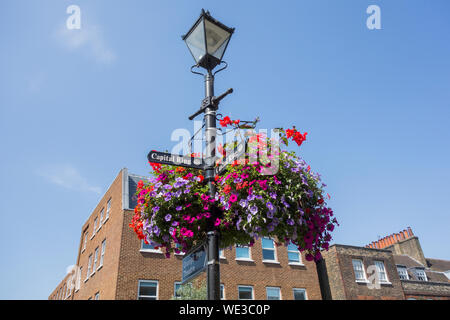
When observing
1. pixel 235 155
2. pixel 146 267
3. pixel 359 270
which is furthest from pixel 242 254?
pixel 235 155

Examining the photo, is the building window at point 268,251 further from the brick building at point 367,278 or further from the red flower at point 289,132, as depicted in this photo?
the red flower at point 289,132

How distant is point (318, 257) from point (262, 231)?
2.99ft

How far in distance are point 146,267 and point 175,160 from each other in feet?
55.6

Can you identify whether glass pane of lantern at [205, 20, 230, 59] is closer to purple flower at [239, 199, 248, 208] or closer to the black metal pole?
the black metal pole

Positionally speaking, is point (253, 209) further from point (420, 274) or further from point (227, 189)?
point (420, 274)

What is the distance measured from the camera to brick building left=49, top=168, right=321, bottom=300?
1956cm

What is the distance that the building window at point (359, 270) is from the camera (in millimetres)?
27047

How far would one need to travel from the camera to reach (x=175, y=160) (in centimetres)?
452

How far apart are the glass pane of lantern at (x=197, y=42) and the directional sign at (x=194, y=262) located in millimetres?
2825

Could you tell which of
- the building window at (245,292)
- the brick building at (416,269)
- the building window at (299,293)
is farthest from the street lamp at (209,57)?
the brick building at (416,269)

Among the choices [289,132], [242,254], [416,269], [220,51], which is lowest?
[289,132]

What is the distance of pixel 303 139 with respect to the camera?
4594 millimetres

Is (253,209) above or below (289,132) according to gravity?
below
